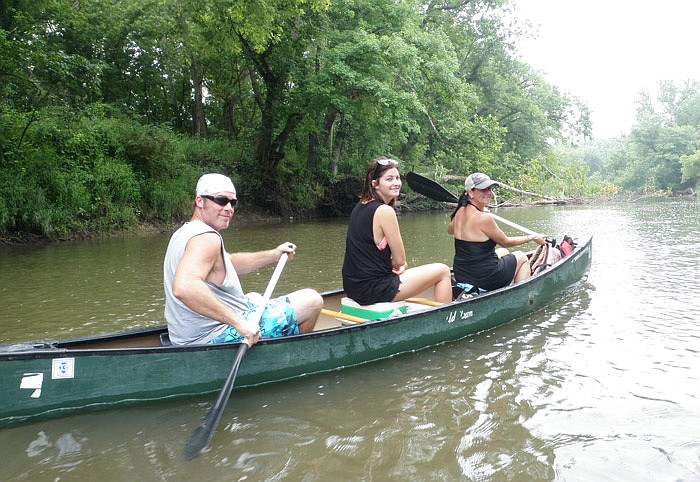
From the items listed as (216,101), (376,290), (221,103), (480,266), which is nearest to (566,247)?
(480,266)

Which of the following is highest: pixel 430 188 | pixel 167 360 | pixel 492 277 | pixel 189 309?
pixel 430 188

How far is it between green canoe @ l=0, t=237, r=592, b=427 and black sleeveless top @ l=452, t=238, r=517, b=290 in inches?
19.6

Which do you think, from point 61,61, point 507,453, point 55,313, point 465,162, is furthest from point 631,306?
point 465,162

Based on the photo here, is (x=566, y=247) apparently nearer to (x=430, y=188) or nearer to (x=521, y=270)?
(x=521, y=270)

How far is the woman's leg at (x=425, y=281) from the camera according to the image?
4.84 m

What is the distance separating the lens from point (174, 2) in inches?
745

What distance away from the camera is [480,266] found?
5723 millimetres

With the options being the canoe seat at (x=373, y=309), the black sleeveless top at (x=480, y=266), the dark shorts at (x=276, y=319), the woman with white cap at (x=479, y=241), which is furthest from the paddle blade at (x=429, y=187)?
the dark shorts at (x=276, y=319)

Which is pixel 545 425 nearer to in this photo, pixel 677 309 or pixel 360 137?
pixel 677 309

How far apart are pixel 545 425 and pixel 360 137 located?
69.4 feet

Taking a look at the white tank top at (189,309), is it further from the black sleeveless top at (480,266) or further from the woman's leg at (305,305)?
the black sleeveless top at (480,266)

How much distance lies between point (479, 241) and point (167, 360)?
3302 mm

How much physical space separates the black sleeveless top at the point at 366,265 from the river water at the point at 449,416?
1.95 feet

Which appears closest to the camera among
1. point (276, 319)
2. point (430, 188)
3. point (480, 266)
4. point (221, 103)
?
point (276, 319)
